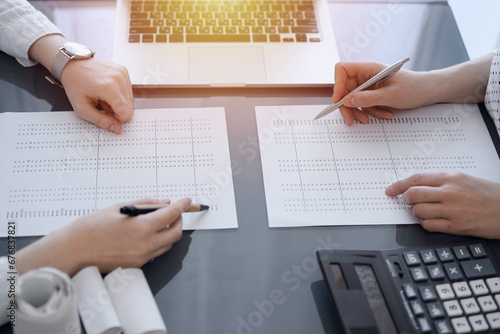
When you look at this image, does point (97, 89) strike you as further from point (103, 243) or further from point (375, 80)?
point (375, 80)

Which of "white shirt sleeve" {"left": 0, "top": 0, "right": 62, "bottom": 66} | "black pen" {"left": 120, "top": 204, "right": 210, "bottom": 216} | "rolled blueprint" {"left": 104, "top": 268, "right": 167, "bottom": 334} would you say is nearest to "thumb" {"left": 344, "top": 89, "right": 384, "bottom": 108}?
"black pen" {"left": 120, "top": 204, "right": 210, "bottom": 216}

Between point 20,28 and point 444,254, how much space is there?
90cm

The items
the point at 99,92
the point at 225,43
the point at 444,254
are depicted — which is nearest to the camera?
the point at 444,254

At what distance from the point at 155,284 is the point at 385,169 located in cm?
46

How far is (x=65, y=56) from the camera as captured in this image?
0.87 meters

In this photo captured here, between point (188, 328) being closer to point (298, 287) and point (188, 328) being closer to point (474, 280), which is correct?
point (298, 287)

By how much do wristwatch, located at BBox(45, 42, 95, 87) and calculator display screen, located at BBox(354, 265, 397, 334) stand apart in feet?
2.13

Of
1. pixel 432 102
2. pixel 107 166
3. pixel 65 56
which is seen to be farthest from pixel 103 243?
pixel 432 102

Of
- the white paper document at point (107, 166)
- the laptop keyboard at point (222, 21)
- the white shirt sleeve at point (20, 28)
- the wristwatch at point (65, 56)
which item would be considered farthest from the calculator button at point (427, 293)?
the white shirt sleeve at point (20, 28)

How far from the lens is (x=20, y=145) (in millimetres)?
810

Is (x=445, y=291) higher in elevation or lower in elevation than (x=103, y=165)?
lower

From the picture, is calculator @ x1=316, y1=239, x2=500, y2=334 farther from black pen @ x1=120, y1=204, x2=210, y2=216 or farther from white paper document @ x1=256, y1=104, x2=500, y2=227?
black pen @ x1=120, y1=204, x2=210, y2=216

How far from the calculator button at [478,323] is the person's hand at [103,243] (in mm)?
458

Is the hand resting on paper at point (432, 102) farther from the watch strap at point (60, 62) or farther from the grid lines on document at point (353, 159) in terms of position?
the watch strap at point (60, 62)
